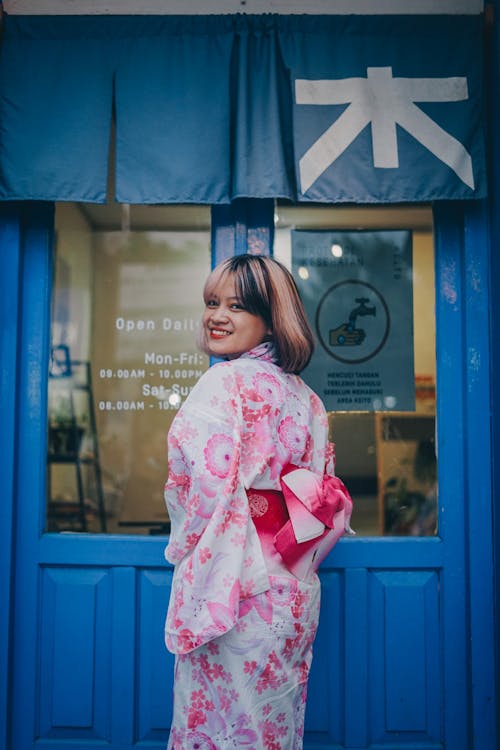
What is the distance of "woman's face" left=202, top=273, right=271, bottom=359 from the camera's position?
2385 mm

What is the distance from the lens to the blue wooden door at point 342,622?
9.91 feet

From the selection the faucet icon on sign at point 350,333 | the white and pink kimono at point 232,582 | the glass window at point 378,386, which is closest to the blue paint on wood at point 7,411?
the white and pink kimono at point 232,582

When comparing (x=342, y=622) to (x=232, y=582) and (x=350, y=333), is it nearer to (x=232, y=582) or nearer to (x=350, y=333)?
(x=232, y=582)

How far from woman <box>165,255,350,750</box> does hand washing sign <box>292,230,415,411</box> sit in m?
1.00

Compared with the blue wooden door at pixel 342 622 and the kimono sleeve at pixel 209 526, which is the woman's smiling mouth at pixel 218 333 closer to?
the kimono sleeve at pixel 209 526

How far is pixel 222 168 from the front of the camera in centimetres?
298

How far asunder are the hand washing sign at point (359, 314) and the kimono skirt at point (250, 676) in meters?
1.23

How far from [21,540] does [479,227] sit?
2.62 meters

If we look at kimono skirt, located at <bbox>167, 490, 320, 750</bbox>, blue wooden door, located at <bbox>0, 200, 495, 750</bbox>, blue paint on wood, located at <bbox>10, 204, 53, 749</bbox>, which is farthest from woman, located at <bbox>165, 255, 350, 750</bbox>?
blue paint on wood, located at <bbox>10, 204, 53, 749</bbox>

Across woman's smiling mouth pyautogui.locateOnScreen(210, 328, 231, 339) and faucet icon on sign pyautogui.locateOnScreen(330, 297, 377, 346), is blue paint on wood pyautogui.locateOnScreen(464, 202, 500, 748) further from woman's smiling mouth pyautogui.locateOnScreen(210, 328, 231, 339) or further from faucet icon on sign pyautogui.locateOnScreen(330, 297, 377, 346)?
woman's smiling mouth pyautogui.locateOnScreen(210, 328, 231, 339)

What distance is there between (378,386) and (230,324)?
45.9 inches

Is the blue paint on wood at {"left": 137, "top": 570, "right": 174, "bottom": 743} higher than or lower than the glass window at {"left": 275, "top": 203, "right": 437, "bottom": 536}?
lower

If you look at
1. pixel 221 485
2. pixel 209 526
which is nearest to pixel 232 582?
pixel 209 526

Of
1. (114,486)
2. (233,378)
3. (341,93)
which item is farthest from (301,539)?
(114,486)
